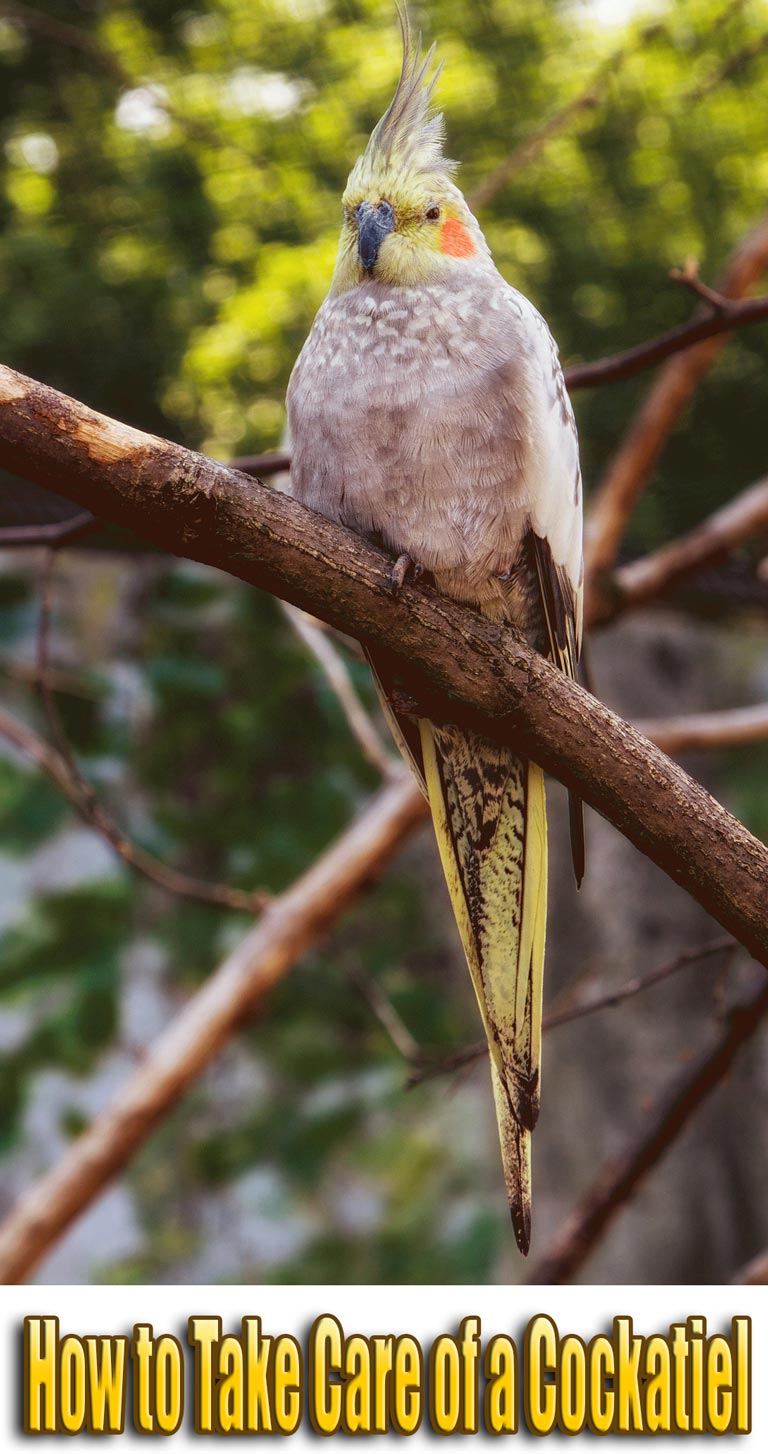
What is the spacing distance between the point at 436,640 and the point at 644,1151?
3.58ft

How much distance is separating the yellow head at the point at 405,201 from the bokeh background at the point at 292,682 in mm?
1025

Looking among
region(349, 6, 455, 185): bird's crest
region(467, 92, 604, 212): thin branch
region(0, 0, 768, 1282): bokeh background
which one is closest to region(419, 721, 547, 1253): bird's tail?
region(349, 6, 455, 185): bird's crest

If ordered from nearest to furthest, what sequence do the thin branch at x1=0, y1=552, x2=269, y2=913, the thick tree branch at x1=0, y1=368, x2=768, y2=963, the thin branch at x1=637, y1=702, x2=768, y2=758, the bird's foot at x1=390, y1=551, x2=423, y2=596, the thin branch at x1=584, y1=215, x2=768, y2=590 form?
1. the thick tree branch at x1=0, y1=368, x2=768, y2=963
2. the bird's foot at x1=390, y1=551, x2=423, y2=596
3. the thin branch at x1=0, y1=552, x2=269, y2=913
4. the thin branch at x1=584, y1=215, x2=768, y2=590
5. the thin branch at x1=637, y1=702, x2=768, y2=758

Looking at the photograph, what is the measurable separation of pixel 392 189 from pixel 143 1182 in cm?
259

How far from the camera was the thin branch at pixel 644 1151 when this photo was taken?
1.69m

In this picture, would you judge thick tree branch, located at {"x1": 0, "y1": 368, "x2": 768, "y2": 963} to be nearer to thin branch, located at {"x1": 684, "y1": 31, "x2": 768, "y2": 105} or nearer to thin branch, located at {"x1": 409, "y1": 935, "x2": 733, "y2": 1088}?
thin branch, located at {"x1": 409, "y1": 935, "x2": 733, "y2": 1088}

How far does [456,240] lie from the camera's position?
1147 mm

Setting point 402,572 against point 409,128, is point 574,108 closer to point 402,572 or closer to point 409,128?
point 409,128

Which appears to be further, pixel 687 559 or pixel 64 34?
pixel 687 559

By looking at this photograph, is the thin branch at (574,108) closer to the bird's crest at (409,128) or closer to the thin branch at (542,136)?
the thin branch at (542,136)

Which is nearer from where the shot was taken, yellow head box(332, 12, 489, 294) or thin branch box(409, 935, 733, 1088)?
yellow head box(332, 12, 489, 294)

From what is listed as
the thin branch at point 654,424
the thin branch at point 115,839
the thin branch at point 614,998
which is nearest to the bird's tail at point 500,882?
the thin branch at point 614,998

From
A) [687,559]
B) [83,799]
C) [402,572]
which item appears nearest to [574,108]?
[687,559]

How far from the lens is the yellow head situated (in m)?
1.08
